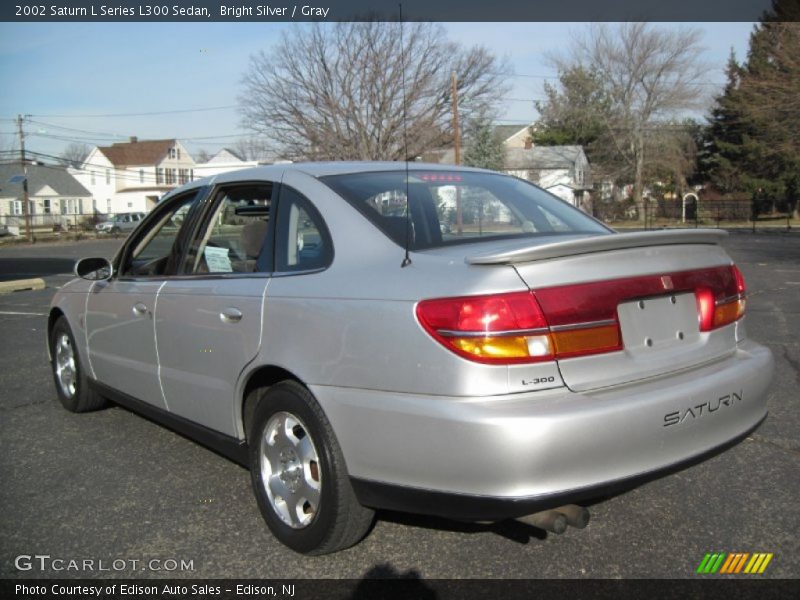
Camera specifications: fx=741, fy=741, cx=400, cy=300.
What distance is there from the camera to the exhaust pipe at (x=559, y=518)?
255 centimetres

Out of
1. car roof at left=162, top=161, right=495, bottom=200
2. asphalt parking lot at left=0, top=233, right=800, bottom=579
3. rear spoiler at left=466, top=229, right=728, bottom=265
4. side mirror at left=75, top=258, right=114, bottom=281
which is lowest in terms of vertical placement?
asphalt parking lot at left=0, top=233, right=800, bottom=579

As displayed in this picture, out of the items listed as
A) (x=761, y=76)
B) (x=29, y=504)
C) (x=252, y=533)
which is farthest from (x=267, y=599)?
(x=761, y=76)

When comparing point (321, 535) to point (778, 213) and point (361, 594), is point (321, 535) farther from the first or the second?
point (778, 213)

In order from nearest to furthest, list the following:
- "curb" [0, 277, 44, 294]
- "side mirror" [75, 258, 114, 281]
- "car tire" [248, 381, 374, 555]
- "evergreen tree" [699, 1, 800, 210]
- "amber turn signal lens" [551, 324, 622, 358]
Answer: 1. "amber turn signal lens" [551, 324, 622, 358]
2. "car tire" [248, 381, 374, 555]
3. "side mirror" [75, 258, 114, 281]
4. "curb" [0, 277, 44, 294]
5. "evergreen tree" [699, 1, 800, 210]

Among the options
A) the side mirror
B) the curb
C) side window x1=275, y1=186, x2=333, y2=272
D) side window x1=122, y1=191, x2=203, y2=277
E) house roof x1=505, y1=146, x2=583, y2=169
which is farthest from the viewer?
house roof x1=505, y1=146, x2=583, y2=169

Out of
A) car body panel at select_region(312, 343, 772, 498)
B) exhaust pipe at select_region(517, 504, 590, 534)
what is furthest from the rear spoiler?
exhaust pipe at select_region(517, 504, 590, 534)

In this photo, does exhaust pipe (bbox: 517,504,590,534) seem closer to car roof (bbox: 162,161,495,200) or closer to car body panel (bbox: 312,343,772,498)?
Answer: car body panel (bbox: 312,343,772,498)

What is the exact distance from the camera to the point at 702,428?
2.76m

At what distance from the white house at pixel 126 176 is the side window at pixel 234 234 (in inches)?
3270

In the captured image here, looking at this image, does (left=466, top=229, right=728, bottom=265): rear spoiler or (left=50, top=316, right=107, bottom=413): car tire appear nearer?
(left=466, top=229, right=728, bottom=265): rear spoiler

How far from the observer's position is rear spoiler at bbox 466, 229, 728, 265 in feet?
8.27

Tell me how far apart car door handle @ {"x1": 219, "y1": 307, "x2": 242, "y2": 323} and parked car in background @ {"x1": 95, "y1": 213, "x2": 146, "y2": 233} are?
177ft

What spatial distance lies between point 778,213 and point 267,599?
5894cm

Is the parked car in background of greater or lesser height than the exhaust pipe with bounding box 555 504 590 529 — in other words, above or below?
above
